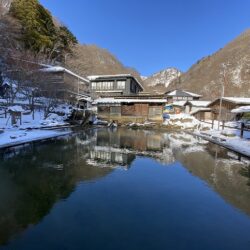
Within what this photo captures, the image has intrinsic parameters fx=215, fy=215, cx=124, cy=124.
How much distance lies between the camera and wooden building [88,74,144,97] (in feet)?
140

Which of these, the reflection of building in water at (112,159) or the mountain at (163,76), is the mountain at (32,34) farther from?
the mountain at (163,76)

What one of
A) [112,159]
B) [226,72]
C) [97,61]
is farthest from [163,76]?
[112,159]

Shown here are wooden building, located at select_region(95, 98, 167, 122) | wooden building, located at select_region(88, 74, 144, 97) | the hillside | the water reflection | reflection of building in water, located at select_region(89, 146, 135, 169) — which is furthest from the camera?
the hillside

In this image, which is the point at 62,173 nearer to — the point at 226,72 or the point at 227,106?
the point at 227,106

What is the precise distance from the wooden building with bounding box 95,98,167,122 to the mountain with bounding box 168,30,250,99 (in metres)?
52.1

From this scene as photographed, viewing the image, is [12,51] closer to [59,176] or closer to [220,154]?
[59,176]

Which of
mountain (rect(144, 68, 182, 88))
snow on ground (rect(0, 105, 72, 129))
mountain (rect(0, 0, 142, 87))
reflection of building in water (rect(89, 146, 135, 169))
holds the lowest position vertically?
reflection of building in water (rect(89, 146, 135, 169))

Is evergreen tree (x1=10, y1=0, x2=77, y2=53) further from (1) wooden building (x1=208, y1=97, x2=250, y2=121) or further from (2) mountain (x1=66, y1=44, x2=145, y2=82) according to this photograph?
(1) wooden building (x1=208, y1=97, x2=250, y2=121)

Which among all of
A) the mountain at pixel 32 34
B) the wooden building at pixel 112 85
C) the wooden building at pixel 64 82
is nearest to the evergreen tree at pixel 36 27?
the mountain at pixel 32 34

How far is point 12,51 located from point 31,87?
4.76 m

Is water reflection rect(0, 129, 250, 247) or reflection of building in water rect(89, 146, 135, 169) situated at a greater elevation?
water reflection rect(0, 129, 250, 247)

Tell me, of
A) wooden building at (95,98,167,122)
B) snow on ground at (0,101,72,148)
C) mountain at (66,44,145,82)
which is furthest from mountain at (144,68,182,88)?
snow on ground at (0,101,72,148)

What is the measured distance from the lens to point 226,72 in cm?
9125

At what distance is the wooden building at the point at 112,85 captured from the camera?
42.8 metres
